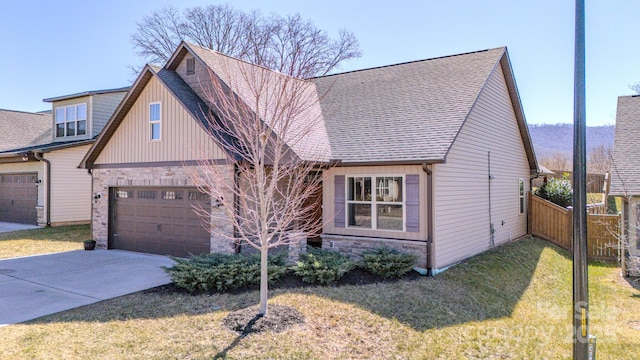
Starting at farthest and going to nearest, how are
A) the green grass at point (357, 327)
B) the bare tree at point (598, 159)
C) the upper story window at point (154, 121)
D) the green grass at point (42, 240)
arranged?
the bare tree at point (598, 159) < the green grass at point (42, 240) < the upper story window at point (154, 121) < the green grass at point (357, 327)

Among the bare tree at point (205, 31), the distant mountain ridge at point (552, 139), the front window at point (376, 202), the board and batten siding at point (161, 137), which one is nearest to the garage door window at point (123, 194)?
the board and batten siding at point (161, 137)

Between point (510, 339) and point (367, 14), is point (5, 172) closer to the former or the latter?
point (367, 14)

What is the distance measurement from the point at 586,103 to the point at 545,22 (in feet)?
5.98

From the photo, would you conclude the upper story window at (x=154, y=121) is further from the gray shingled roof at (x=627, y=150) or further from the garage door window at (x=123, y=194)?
the gray shingled roof at (x=627, y=150)

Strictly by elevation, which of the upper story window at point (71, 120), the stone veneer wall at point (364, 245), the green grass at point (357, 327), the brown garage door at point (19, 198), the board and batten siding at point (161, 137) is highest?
the upper story window at point (71, 120)

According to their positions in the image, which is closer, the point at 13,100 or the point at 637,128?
the point at 637,128

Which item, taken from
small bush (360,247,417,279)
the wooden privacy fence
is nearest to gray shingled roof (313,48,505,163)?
small bush (360,247,417,279)

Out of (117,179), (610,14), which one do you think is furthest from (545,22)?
(117,179)

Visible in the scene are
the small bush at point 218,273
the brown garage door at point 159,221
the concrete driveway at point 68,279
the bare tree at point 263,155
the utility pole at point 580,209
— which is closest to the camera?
the utility pole at point 580,209

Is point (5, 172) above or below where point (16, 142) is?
below

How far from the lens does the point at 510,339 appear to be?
647cm

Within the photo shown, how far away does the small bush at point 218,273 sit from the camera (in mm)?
8297

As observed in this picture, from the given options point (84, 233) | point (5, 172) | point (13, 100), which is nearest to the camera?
point (84, 233)

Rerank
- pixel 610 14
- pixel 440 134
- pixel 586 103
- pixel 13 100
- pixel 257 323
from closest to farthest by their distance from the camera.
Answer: pixel 586 103
pixel 610 14
pixel 257 323
pixel 440 134
pixel 13 100
